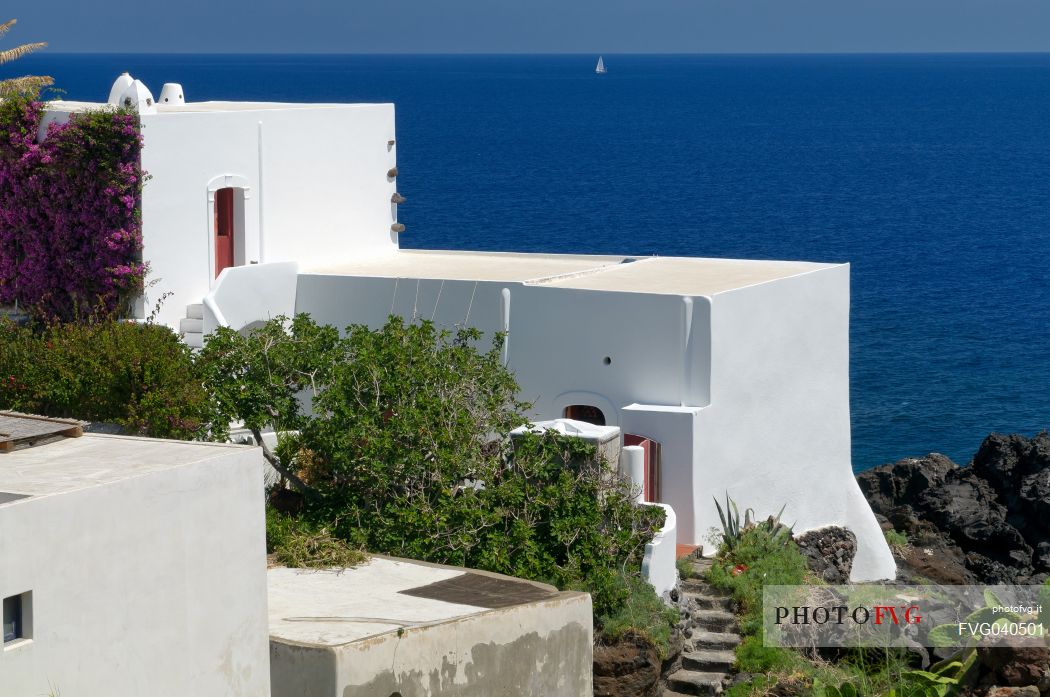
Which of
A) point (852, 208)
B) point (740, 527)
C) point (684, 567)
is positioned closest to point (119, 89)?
point (684, 567)

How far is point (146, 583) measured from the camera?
1340 centimetres

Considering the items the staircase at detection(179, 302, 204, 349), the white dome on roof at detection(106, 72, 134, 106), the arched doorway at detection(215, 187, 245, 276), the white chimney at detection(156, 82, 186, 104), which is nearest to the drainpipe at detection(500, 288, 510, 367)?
the staircase at detection(179, 302, 204, 349)

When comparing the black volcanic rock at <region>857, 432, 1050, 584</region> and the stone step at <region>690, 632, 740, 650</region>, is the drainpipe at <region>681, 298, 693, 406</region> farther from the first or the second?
the black volcanic rock at <region>857, 432, 1050, 584</region>

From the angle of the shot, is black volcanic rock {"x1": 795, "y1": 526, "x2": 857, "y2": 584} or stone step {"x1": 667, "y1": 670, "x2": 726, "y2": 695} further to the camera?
black volcanic rock {"x1": 795, "y1": 526, "x2": 857, "y2": 584}

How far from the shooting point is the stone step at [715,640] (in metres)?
20.3

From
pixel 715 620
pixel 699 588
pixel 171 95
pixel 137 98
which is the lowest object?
pixel 715 620

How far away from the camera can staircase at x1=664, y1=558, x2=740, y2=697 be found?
19672mm

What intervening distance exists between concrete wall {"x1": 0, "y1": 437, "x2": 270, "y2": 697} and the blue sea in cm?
1461

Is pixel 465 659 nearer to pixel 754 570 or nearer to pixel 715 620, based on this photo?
pixel 715 620

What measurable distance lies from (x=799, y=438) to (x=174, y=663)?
13.9m

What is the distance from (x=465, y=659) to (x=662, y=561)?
4.53 meters

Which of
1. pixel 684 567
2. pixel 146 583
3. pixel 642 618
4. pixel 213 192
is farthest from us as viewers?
pixel 213 192

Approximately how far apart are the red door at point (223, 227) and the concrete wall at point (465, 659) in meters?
11.0

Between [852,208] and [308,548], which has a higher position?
[852,208]
